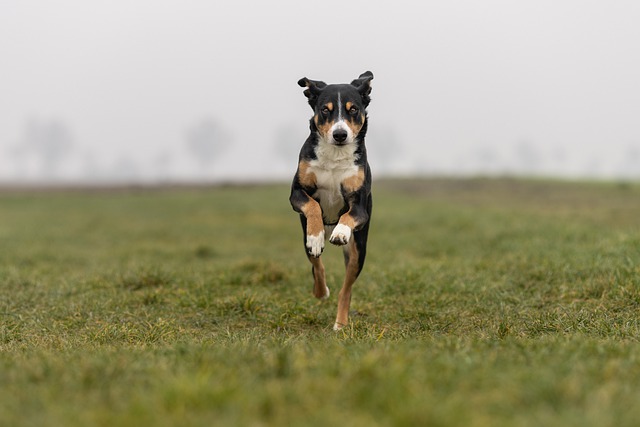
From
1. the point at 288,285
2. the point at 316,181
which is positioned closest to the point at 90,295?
the point at 288,285

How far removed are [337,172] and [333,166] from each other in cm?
9

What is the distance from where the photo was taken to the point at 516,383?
137 inches

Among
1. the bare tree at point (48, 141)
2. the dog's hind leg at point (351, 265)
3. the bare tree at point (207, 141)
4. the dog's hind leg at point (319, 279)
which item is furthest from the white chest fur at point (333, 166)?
the bare tree at point (48, 141)

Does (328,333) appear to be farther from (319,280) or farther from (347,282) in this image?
(319,280)

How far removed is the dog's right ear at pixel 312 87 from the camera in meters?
6.58

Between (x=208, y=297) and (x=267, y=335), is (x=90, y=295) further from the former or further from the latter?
(x=267, y=335)

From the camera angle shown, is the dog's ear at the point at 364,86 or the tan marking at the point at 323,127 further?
the dog's ear at the point at 364,86

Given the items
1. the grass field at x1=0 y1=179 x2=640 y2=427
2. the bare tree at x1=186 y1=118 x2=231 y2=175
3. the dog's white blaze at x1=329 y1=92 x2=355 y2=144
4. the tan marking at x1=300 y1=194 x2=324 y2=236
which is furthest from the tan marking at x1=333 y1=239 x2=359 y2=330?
the bare tree at x1=186 y1=118 x2=231 y2=175

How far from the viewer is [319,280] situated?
763cm

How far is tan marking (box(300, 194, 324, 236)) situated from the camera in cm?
610

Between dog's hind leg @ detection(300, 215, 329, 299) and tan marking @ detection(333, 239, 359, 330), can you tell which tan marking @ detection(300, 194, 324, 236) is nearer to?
tan marking @ detection(333, 239, 359, 330)

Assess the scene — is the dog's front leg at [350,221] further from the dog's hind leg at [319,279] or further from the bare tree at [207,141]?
the bare tree at [207,141]

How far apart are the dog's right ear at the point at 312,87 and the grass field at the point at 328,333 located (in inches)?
112

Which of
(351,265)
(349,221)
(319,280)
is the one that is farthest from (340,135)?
(319,280)
